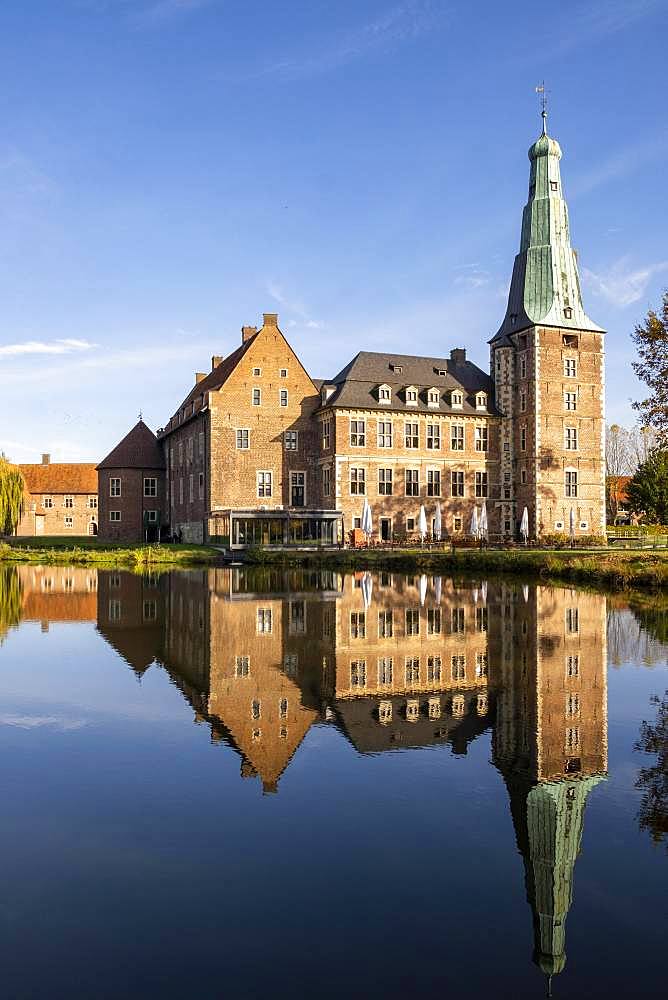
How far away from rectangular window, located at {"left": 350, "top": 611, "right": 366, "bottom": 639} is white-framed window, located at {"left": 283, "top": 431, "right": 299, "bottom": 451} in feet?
125

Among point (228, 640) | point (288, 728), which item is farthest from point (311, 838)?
point (228, 640)

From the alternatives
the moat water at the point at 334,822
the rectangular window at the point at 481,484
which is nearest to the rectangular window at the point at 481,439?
the rectangular window at the point at 481,484

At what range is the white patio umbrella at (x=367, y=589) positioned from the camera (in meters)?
23.9

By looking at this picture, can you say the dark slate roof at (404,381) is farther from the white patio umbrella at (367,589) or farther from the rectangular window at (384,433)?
the white patio umbrella at (367,589)

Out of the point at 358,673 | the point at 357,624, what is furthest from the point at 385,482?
the point at 358,673

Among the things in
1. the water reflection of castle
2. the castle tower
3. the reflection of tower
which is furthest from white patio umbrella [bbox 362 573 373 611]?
the castle tower

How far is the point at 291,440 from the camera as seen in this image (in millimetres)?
58750

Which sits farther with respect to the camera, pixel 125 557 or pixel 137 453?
pixel 137 453

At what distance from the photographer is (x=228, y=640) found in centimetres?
1612

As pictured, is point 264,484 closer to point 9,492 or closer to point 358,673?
point 9,492

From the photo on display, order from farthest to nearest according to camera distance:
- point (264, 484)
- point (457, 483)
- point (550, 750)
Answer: point (457, 483) → point (264, 484) → point (550, 750)

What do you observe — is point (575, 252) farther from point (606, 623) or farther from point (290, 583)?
point (606, 623)

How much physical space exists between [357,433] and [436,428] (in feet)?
20.3

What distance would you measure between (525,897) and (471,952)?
→ 2.90ft
